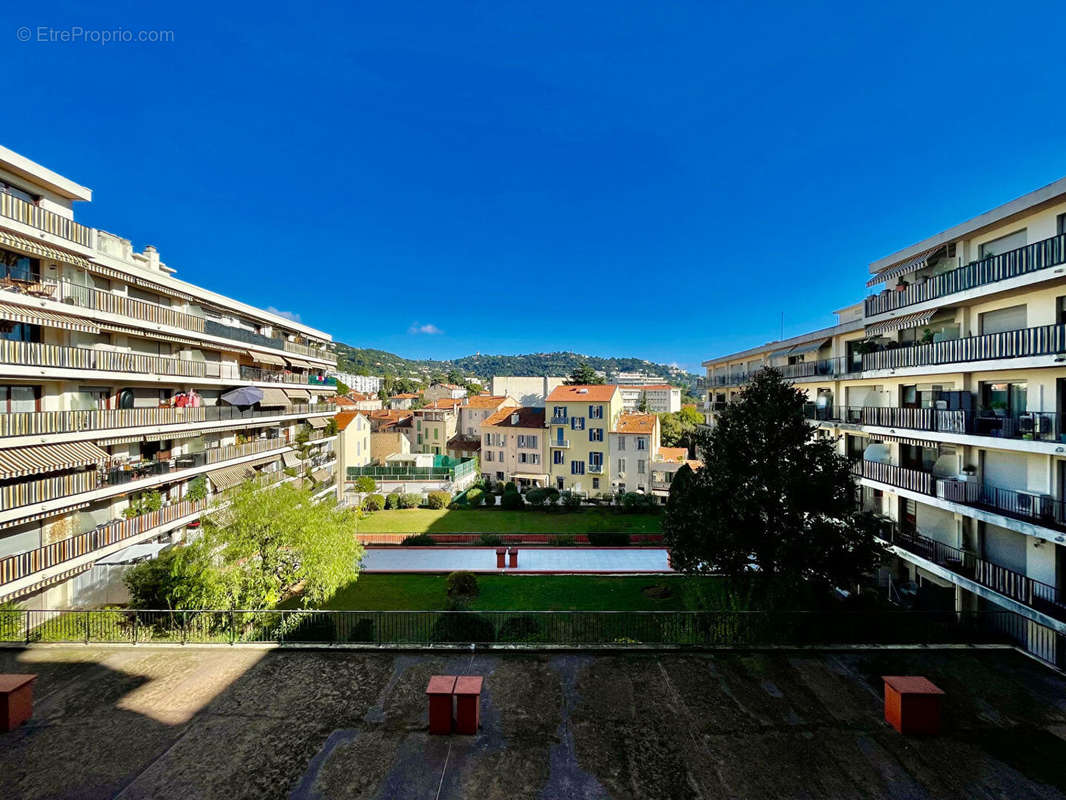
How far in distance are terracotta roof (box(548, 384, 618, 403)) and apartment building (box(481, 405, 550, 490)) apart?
3.48 metres

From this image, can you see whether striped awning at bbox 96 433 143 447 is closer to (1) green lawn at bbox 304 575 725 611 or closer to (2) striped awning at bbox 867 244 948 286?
(1) green lawn at bbox 304 575 725 611

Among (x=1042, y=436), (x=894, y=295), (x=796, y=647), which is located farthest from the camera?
(x=894, y=295)

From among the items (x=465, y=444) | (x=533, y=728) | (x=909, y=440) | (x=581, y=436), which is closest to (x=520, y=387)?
(x=465, y=444)

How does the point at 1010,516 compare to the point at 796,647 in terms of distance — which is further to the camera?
the point at 1010,516

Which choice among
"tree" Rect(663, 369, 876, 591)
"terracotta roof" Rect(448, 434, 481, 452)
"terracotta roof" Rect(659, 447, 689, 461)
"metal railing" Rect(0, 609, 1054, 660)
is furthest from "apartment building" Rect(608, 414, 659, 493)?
"metal railing" Rect(0, 609, 1054, 660)

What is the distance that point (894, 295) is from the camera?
21.1 m

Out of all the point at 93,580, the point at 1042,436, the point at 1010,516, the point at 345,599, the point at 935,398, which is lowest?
the point at 345,599

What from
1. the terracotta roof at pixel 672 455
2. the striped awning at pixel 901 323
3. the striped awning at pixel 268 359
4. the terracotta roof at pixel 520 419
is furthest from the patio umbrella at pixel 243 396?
the terracotta roof at pixel 672 455

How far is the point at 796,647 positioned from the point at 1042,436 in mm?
10029

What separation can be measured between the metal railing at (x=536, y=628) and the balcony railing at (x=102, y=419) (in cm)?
599

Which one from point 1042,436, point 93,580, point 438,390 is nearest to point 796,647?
point 1042,436

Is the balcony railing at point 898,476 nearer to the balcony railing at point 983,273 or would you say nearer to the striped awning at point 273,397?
the balcony railing at point 983,273

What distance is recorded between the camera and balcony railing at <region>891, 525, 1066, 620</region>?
14.2m

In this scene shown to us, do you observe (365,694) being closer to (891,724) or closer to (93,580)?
(891,724)
